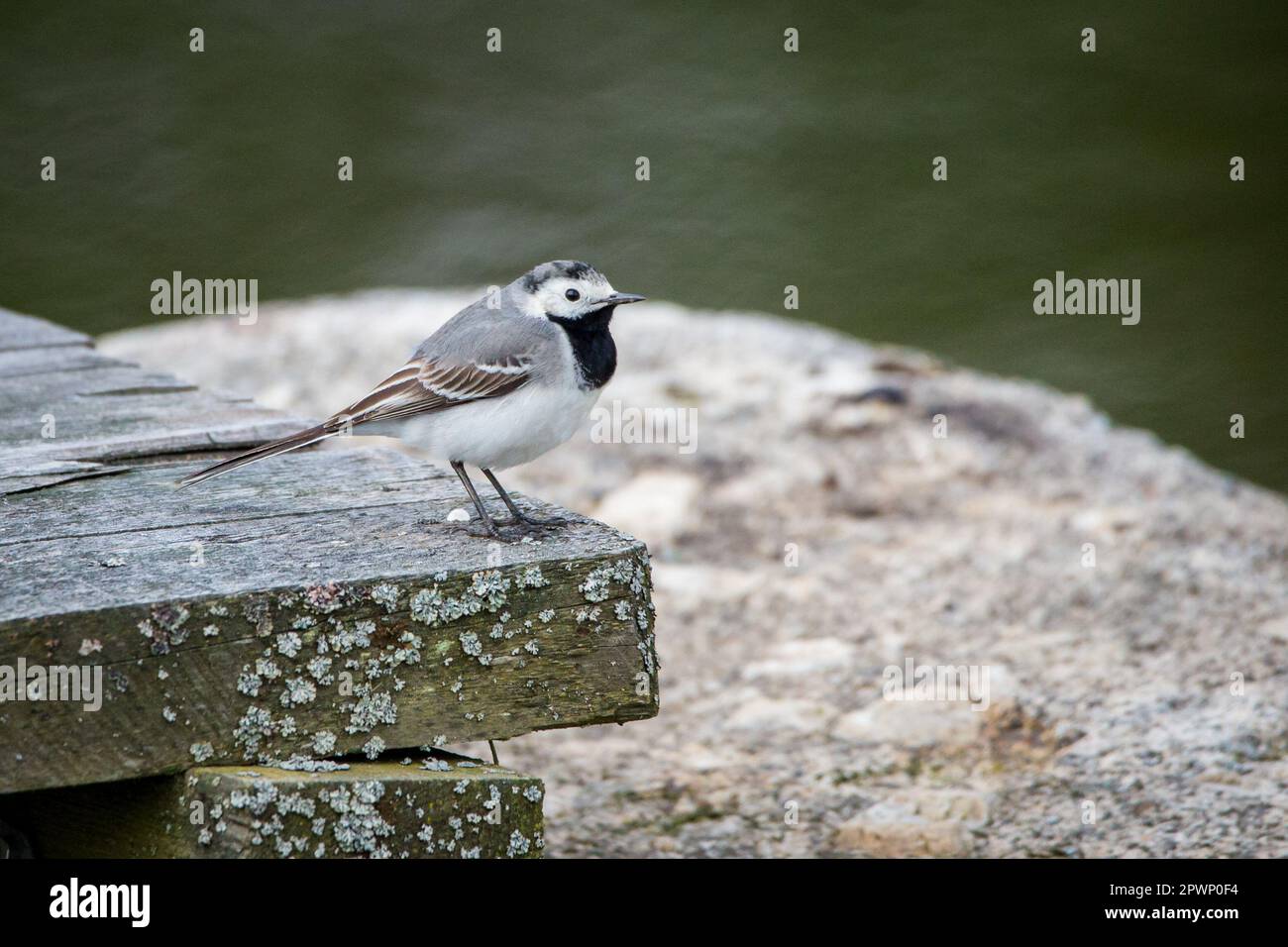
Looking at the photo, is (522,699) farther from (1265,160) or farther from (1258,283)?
(1265,160)

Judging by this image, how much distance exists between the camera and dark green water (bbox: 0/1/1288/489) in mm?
10531

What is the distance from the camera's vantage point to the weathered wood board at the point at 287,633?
237 cm

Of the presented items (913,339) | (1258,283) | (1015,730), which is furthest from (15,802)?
(1258,283)

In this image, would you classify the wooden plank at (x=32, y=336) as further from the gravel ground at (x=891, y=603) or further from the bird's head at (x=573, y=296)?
the bird's head at (x=573, y=296)

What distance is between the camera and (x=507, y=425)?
330 cm

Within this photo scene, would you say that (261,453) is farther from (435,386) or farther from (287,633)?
(287,633)

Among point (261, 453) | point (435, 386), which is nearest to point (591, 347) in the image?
point (435, 386)

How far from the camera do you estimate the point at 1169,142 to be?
451 inches

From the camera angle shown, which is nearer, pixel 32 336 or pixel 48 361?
pixel 48 361

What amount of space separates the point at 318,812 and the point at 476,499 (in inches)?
34.4

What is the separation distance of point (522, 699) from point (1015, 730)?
1913mm

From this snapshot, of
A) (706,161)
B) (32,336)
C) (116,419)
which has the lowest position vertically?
(116,419)

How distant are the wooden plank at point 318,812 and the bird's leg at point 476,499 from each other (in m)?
0.48
